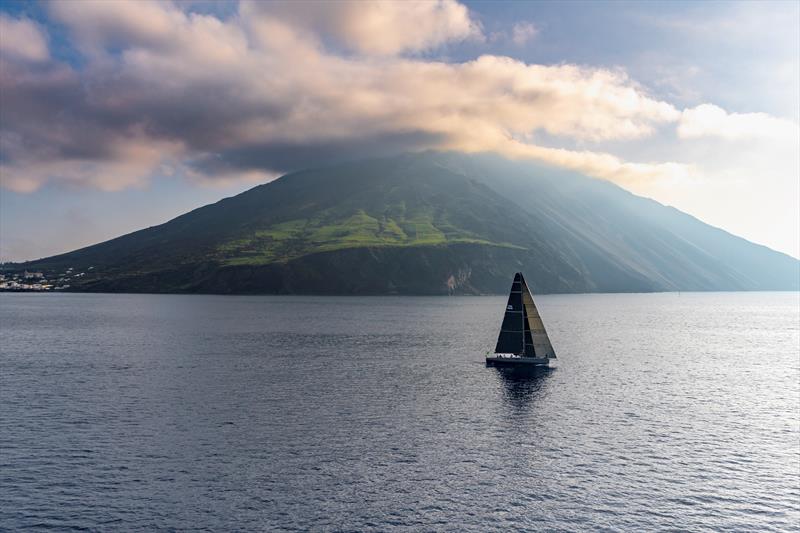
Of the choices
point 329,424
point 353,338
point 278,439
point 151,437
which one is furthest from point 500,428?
point 353,338

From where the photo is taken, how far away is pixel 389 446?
6900 centimetres

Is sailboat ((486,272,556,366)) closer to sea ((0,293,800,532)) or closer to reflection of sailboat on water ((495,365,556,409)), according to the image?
reflection of sailboat on water ((495,365,556,409))

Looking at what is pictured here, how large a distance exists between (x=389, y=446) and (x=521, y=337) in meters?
66.9

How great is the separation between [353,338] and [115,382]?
272 feet

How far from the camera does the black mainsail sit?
419ft

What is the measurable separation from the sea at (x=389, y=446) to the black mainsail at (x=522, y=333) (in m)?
6.56

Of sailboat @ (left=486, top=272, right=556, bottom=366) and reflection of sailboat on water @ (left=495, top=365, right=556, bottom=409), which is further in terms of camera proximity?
sailboat @ (left=486, top=272, right=556, bottom=366)

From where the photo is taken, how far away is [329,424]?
7812 cm

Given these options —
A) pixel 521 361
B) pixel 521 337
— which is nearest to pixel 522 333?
pixel 521 337

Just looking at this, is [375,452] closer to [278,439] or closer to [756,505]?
[278,439]

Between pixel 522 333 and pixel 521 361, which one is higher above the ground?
pixel 522 333

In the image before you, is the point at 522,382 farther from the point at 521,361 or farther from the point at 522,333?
the point at 522,333

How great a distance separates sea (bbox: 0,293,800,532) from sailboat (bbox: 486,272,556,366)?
17.3 ft

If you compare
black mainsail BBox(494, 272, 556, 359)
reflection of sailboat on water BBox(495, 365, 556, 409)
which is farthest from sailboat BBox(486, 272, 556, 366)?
reflection of sailboat on water BBox(495, 365, 556, 409)
